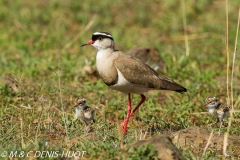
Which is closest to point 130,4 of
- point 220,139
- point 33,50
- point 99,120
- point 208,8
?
point 208,8

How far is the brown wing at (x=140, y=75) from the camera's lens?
7.54m

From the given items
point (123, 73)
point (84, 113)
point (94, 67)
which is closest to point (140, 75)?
point (123, 73)

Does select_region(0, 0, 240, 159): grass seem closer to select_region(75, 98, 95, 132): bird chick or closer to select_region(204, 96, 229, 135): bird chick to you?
select_region(75, 98, 95, 132): bird chick

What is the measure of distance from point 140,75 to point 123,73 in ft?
1.02

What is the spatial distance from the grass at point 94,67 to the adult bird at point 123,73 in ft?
1.67

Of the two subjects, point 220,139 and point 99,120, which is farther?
point 99,120

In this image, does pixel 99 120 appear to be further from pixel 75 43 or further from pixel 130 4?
pixel 130 4

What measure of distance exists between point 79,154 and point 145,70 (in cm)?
224

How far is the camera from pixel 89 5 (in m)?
13.6

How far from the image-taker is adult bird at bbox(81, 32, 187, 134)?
7496 mm

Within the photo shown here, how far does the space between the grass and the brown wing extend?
0.51 metres

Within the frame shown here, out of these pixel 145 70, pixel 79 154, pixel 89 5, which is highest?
pixel 89 5

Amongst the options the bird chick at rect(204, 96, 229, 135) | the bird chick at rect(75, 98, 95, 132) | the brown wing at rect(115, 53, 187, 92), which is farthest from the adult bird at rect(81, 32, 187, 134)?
the bird chick at rect(204, 96, 229, 135)

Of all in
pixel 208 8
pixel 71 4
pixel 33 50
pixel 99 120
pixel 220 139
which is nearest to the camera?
pixel 220 139
